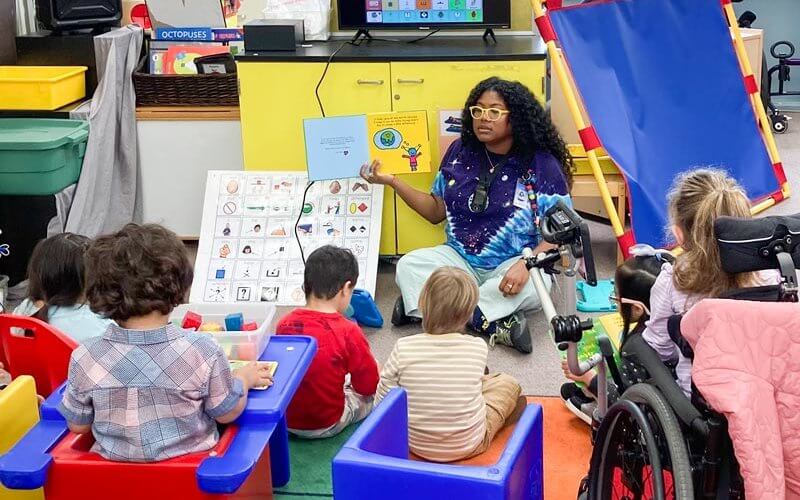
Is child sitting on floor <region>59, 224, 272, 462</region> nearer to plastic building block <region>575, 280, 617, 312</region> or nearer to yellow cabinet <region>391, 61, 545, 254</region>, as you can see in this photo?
plastic building block <region>575, 280, 617, 312</region>

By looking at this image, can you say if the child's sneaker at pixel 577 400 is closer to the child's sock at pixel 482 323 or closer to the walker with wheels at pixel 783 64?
the child's sock at pixel 482 323

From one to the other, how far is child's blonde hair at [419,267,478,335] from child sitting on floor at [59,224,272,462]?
70 cm

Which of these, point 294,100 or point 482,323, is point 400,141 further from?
point 482,323

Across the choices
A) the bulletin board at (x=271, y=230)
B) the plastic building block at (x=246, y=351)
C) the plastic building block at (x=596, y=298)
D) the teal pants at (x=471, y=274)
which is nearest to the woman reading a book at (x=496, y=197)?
the teal pants at (x=471, y=274)

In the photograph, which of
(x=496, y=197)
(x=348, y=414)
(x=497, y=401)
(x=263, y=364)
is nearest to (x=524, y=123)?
(x=496, y=197)

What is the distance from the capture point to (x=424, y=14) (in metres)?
4.20

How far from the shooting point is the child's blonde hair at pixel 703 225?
7.12 ft

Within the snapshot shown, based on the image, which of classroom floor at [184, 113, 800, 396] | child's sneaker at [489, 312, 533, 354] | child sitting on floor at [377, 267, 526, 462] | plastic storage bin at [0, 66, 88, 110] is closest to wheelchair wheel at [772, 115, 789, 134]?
classroom floor at [184, 113, 800, 396]

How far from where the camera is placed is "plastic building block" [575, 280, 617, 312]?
3.70 metres

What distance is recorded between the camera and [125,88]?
432 cm

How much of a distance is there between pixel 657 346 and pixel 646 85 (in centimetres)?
198

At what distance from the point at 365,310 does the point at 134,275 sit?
1.72m

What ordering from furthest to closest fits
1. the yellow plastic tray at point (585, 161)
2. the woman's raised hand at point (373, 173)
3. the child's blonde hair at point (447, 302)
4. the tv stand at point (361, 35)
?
1. the tv stand at point (361, 35)
2. the yellow plastic tray at point (585, 161)
3. the woman's raised hand at point (373, 173)
4. the child's blonde hair at point (447, 302)

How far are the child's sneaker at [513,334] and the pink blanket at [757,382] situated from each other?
160cm
